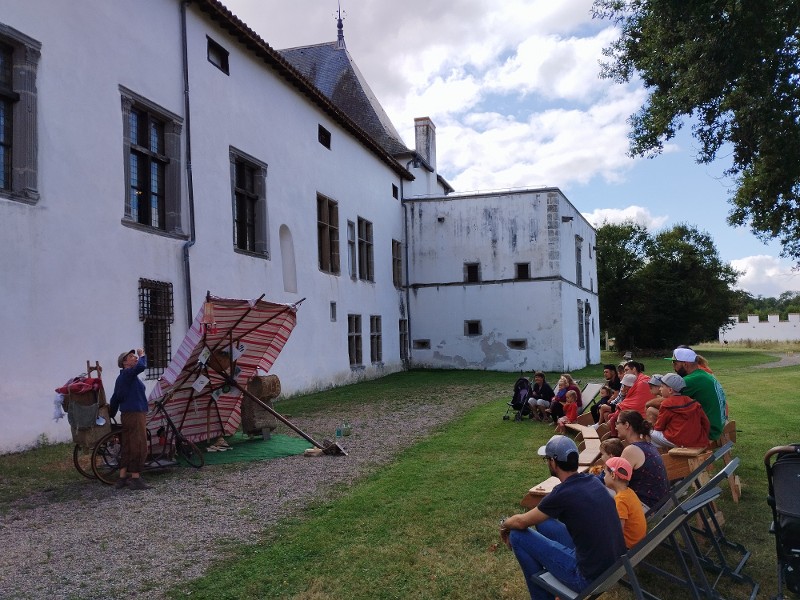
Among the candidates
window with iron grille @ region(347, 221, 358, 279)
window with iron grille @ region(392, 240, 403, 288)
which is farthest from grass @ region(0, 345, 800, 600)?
window with iron grille @ region(392, 240, 403, 288)

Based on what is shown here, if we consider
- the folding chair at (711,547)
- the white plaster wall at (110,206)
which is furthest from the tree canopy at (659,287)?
the folding chair at (711,547)

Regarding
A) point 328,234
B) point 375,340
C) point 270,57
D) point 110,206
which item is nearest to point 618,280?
point 375,340

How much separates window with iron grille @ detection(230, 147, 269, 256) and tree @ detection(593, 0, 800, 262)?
9.41 meters

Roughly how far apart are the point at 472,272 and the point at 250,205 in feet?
47.4

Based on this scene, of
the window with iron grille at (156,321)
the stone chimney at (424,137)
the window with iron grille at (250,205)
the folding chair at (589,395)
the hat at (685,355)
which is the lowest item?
the folding chair at (589,395)

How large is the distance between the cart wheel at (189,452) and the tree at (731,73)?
9.10m

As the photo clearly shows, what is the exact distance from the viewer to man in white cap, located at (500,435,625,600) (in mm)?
3969

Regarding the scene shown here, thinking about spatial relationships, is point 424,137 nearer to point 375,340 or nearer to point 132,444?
point 375,340

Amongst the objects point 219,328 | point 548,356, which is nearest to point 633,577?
point 219,328

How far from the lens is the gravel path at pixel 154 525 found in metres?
5.35

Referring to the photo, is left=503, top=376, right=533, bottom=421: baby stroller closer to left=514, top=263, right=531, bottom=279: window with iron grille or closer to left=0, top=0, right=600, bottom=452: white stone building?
left=0, top=0, right=600, bottom=452: white stone building

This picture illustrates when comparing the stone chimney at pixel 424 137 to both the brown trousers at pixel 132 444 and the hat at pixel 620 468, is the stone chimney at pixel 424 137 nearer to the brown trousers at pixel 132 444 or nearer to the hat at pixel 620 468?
the brown trousers at pixel 132 444

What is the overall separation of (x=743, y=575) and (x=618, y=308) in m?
51.0

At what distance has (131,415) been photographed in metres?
8.50
